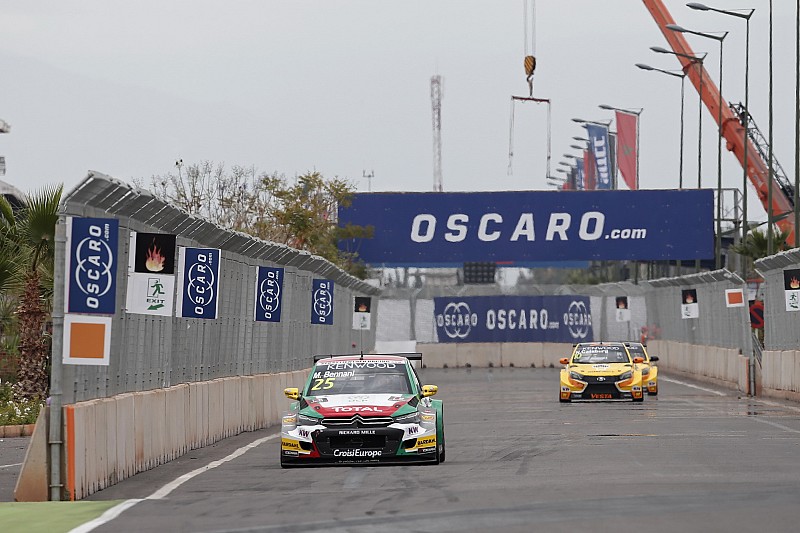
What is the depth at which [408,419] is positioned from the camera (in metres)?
18.6

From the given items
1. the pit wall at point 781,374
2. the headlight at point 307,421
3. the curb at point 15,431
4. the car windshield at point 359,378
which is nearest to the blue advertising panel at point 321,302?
the pit wall at point 781,374

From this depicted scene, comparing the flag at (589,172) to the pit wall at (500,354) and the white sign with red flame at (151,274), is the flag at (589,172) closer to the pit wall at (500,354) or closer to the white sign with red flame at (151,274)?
the pit wall at (500,354)

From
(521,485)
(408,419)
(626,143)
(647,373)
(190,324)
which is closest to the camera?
(521,485)

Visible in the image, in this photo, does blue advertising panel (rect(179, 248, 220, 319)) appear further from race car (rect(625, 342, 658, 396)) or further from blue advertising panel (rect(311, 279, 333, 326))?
race car (rect(625, 342, 658, 396))

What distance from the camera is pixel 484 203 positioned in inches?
2557

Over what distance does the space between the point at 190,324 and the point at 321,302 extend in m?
13.2

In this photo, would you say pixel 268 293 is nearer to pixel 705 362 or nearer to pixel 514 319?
pixel 705 362

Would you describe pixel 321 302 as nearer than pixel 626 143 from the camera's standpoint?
Yes

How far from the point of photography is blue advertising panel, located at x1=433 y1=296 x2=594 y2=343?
67.6 metres

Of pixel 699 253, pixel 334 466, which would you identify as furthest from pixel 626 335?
pixel 334 466

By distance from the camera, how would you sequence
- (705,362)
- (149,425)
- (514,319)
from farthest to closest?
(514,319)
(705,362)
(149,425)

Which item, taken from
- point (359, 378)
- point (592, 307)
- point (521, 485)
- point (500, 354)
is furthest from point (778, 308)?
point (500, 354)

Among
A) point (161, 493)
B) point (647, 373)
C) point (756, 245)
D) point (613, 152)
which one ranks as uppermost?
point (613, 152)

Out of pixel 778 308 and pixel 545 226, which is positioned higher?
pixel 545 226
